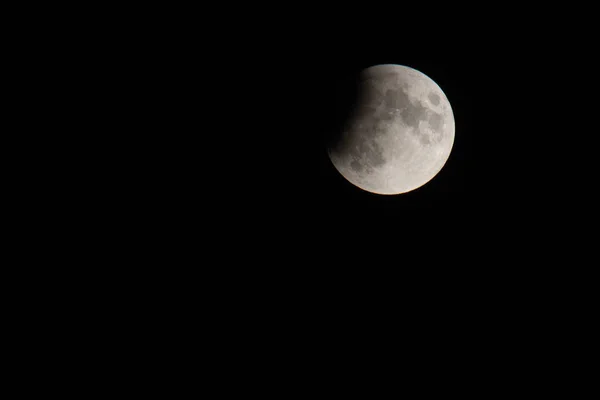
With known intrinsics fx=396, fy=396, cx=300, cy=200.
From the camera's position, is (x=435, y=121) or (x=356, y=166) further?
(x=356, y=166)

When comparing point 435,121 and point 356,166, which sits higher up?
point 435,121

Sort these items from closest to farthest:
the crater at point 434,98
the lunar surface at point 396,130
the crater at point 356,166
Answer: the lunar surface at point 396,130 → the crater at point 434,98 → the crater at point 356,166

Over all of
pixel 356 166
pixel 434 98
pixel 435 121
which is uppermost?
pixel 434 98

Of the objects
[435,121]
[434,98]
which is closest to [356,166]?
[435,121]

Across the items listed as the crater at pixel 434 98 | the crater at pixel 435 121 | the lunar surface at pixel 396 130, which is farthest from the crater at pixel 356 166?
the crater at pixel 434 98

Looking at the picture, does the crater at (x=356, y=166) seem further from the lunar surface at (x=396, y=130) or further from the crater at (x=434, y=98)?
the crater at (x=434, y=98)

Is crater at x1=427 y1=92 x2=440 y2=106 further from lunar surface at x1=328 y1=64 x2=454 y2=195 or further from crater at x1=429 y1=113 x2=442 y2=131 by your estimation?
crater at x1=429 y1=113 x2=442 y2=131

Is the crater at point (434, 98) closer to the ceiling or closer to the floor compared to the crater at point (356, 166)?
closer to the ceiling

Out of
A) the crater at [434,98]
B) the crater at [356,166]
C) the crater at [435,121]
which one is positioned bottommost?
the crater at [356,166]

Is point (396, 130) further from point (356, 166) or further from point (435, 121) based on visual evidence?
point (356, 166)

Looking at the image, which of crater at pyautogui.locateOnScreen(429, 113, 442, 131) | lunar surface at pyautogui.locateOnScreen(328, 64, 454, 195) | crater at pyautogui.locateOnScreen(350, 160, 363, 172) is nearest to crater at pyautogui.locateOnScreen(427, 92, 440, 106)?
lunar surface at pyautogui.locateOnScreen(328, 64, 454, 195)
